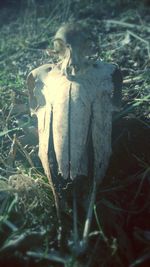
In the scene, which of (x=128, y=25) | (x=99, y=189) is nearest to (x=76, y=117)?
(x=99, y=189)

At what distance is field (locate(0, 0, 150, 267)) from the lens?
1.51 metres

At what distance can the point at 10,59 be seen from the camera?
3.16 meters

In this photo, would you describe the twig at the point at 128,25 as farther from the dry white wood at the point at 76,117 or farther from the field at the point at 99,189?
the dry white wood at the point at 76,117

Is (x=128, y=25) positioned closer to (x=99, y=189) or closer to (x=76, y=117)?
(x=76, y=117)

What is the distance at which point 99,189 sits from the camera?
1739 mm

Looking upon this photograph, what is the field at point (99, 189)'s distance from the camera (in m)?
1.51

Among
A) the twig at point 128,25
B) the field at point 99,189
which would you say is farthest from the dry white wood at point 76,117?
the twig at point 128,25

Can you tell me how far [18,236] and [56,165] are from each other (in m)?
0.35

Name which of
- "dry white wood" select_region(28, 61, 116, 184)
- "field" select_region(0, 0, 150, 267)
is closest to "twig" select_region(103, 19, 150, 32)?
"field" select_region(0, 0, 150, 267)

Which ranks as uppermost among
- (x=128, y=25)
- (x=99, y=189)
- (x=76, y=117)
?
(x=128, y=25)

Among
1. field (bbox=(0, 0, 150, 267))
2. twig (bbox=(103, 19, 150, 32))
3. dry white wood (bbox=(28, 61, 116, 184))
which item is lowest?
field (bbox=(0, 0, 150, 267))

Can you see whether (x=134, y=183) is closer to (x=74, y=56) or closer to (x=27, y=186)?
(x=27, y=186)

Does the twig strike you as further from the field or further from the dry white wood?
the dry white wood

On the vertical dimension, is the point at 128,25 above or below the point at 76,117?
above
